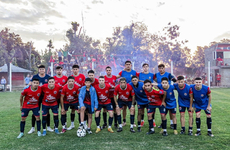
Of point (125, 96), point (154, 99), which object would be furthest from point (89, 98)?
point (154, 99)

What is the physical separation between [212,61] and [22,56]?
37.3 meters

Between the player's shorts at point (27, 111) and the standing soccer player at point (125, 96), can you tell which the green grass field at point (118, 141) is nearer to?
the standing soccer player at point (125, 96)

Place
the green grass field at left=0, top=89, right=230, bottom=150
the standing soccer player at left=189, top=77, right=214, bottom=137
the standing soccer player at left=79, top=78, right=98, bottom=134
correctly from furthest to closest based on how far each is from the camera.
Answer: the standing soccer player at left=79, top=78, right=98, bottom=134, the standing soccer player at left=189, top=77, right=214, bottom=137, the green grass field at left=0, top=89, right=230, bottom=150

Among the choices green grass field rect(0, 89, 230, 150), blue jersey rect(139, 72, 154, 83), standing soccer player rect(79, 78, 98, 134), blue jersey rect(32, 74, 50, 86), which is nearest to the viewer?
green grass field rect(0, 89, 230, 150)

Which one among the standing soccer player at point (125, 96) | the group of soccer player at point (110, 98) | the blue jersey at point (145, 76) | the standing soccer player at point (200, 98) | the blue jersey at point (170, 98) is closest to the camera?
the standing soccer player at point (200, 98)

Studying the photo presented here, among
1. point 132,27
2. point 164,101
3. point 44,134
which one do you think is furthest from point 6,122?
point 132,27

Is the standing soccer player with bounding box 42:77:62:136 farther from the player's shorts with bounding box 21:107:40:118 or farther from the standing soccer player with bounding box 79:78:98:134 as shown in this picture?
the standing soccer player with bounding box 79:78:98:134

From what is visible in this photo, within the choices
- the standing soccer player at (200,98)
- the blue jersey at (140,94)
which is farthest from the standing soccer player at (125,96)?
the standing soccer player at (200,98)

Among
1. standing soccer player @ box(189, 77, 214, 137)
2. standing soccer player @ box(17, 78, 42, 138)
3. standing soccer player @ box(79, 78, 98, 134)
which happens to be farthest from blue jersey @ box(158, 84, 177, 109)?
standing soccer player @ box(17, 78, 42, 138)

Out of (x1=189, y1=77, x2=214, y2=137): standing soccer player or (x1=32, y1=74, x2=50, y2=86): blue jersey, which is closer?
(x1=189, y1=77, x2=214, y2=137): standing soccer player

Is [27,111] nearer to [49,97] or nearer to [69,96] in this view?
[49,97]

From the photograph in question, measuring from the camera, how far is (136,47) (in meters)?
32.2

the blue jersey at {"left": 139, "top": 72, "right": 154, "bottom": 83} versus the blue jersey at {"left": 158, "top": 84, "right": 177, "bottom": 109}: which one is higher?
the blue jersey at {"left": 139, "top": 72, "right": 154, "bottom": 83}

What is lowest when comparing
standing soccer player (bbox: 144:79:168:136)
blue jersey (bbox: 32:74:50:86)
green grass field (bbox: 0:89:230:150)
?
green grass field (bbox: 0:89:230:150)
